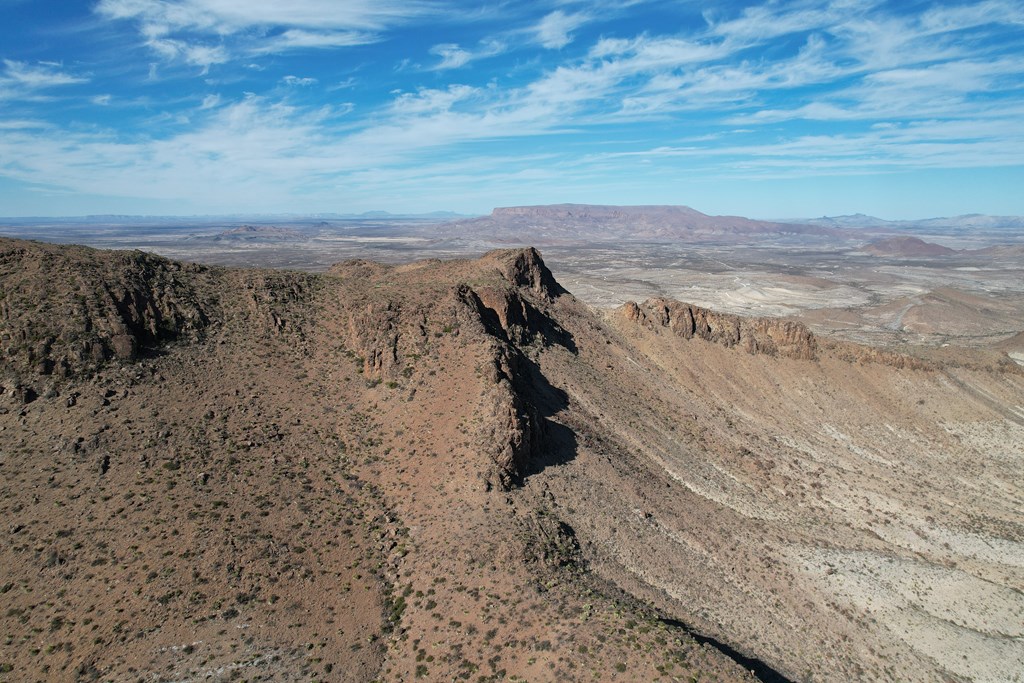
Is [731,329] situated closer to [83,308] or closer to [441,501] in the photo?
[441,501]

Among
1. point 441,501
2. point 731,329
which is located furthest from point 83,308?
point 731,329

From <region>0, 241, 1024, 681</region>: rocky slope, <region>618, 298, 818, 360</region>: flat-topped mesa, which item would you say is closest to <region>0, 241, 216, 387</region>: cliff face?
<region>0, 241, 1024, 681</region>: rocky slope

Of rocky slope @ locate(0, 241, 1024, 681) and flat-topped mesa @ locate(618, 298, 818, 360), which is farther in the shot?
flat-topped mesa @ locate(618, 298, 818, 360)

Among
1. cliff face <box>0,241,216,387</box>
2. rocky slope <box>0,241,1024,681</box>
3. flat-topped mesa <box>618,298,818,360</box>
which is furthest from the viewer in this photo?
flat-topped mesa <box>618,298,818,360</box>

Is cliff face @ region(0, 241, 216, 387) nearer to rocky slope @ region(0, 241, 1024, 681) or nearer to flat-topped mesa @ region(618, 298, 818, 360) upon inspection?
rocky slope @ region(0, 241, 1024, 681)

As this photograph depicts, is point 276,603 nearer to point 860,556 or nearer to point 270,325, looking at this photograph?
point 270,325
